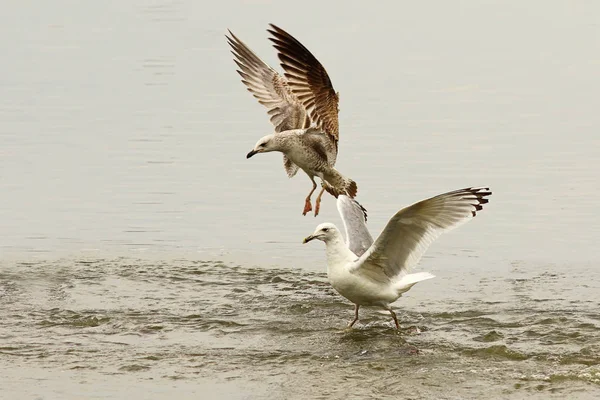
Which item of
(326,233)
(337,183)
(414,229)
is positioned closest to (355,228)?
(326,233)

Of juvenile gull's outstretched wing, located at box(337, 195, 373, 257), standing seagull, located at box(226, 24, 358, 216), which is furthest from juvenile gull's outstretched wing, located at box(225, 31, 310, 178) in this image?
juvenile gull's outstretched wing, located at box(337, 195, 373, 257)

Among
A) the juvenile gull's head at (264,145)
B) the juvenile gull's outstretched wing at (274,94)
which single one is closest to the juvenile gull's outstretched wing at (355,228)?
the juvenile gull's head at (264,145)

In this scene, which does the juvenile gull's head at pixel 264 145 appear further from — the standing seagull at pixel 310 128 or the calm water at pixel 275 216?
the calm water at pixel 275 216

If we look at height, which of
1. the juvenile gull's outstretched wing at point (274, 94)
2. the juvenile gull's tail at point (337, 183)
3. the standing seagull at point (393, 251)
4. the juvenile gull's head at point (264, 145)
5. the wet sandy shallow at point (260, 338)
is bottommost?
the wet sandy shallow at point (260, 338)

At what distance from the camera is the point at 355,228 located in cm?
974

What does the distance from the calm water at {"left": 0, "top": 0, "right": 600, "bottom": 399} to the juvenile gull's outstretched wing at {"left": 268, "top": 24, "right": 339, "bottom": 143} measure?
1.08 metres

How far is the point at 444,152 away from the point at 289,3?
12.6 m

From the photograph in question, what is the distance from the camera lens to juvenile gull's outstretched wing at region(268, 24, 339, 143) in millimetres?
11906

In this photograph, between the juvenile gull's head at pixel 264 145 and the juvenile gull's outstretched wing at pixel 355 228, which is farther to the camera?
the juvenile gull's head at pixel 264 145

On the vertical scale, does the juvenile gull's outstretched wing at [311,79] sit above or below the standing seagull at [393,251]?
above

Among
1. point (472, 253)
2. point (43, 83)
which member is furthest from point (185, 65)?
point (472, 253)

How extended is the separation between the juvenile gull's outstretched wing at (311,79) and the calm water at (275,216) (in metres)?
1.08

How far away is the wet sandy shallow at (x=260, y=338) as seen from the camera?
7667mm

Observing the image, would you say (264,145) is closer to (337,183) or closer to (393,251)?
(337,183)
